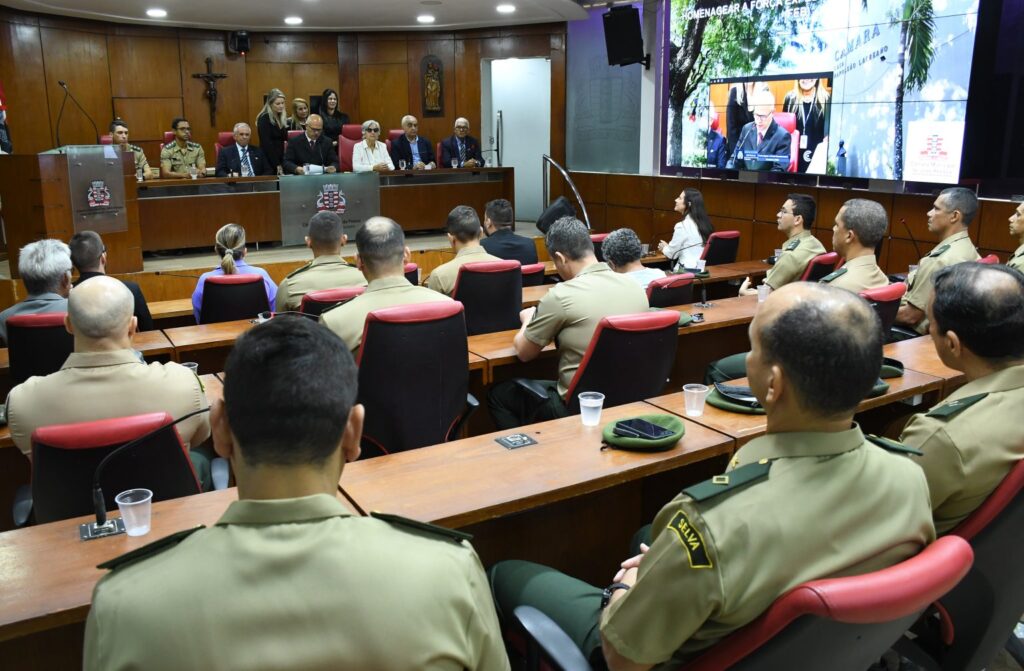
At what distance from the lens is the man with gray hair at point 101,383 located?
231cm

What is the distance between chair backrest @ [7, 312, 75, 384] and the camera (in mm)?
3408

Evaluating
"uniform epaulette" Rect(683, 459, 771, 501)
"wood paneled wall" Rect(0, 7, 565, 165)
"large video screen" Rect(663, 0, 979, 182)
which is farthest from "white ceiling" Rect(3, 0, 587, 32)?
"uniform epaulette" Rect(683, 459, 771, 501)

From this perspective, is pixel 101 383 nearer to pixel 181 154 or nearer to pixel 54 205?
pixel 54 205

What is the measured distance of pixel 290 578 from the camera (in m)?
1.06

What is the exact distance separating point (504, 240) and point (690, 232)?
6.33 ft

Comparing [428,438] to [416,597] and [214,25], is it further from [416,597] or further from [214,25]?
[214,25]

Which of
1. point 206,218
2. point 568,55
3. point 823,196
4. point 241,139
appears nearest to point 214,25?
point 241,139

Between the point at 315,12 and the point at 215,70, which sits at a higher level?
the point at 315,12

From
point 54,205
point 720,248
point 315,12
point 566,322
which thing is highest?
point 315,12

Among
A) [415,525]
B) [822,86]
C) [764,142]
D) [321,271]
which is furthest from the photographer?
[764,142]

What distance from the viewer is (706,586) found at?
129cm

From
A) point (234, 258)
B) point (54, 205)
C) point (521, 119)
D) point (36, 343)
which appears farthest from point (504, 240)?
point (521, 119)

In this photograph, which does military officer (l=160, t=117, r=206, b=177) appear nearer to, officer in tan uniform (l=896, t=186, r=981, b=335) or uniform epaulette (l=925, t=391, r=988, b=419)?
officer in tan uniform (l=896, t=186, r=981, b=335)

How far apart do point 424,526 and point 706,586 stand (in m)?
0.47
